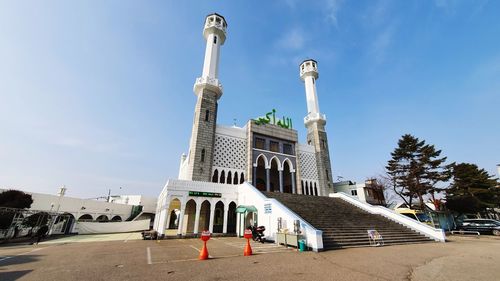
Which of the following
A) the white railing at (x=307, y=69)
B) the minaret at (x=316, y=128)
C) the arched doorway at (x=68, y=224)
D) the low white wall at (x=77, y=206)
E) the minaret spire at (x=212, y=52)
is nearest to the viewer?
the arched doorway at (x=68, y=224)

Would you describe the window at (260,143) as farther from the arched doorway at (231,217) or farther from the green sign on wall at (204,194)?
the green sign on wall at (204,194)

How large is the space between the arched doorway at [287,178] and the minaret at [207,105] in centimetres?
998

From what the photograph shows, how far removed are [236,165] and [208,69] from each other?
11984 millimetres

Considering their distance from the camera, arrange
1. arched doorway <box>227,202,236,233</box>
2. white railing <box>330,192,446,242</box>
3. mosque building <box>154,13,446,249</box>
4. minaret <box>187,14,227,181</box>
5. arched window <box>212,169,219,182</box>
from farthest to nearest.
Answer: arched window <box>212,169,219,182</box> → minaret <box>187,14,227,181</box> → arched doorway <box>227,202,236,233</box> → mosque building <box>154,13,446,249</box> → white railing <box>330,192,446,242</box>

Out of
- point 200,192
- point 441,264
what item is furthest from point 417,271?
point 200,192

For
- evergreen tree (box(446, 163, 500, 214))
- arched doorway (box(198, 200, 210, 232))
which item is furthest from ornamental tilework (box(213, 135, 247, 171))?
evergreen tree (box(446, 163, 500, 214))

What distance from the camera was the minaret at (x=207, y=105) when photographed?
20.2m

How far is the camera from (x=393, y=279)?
16.0 ft

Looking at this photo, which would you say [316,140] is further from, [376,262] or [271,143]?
[376,262]

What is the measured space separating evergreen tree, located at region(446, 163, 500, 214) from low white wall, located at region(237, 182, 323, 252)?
25809 millimetres

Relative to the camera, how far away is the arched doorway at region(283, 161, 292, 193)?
85.4 feet

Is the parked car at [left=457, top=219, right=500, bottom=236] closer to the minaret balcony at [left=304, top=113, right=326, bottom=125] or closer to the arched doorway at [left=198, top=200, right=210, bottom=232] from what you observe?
the minaret balcony at [left=304, top=113, right=326, bottom=125]

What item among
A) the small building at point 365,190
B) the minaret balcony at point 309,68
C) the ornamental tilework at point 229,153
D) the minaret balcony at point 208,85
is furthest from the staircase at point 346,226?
the minaret balcony at point 309,68

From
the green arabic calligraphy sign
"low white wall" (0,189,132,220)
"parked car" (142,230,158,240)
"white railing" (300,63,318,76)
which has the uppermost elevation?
"white railing" (300,63,318,76)
